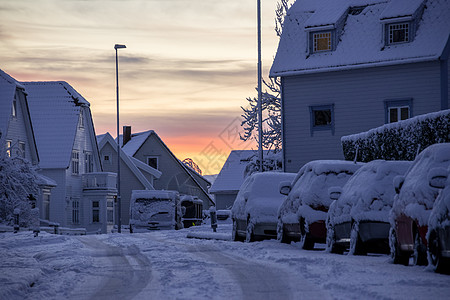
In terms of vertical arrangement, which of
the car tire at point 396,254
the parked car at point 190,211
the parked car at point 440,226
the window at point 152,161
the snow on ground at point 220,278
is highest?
the window at point 152,161

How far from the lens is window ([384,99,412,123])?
37.0m

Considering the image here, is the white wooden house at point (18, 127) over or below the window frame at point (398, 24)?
below

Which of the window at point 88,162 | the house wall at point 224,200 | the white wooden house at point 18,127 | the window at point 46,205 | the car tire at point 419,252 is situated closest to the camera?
the car tire at point 419,252

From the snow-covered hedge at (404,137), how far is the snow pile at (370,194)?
7286 millimetres

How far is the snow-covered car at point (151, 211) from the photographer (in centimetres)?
4066

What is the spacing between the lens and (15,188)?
4334cm

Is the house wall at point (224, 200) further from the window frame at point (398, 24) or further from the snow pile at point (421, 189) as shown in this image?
the snow pile at point (421, 189)

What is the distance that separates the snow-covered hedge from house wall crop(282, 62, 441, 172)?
23.4 ft

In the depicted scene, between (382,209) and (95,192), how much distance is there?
47791 mm

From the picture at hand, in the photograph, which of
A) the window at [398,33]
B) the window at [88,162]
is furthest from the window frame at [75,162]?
the window at [398,33]

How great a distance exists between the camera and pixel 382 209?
13594 millimetres

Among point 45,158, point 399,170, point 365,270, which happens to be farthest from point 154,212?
point 365,270

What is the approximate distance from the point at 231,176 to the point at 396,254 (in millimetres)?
68822

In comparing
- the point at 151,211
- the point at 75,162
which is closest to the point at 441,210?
the point at 151,211
